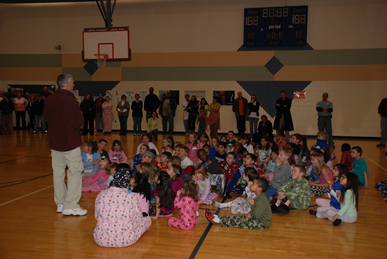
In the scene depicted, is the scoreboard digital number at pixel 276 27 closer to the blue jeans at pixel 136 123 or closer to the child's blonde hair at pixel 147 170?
the blue jeans at pixel 136 123

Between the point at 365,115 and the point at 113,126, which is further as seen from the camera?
the point at 113,126

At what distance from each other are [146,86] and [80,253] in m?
12.0

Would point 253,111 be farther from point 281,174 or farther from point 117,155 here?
point 281,174

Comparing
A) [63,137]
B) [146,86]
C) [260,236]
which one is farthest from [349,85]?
[63,137]

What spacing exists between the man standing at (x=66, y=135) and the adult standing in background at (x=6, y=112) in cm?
1096

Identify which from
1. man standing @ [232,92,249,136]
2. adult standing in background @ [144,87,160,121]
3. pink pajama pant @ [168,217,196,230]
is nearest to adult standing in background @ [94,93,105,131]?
adult standing in background @ [144,87,160,121]

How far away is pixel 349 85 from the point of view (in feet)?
43.5

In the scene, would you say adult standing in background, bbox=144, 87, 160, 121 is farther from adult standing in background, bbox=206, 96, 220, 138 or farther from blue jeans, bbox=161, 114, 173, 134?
adult standing in background, bbox=206, 96, 220, 138

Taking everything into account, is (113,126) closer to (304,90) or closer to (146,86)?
(146,86)

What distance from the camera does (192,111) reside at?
13.7 metres

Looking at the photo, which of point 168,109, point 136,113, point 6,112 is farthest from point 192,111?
point 6,112

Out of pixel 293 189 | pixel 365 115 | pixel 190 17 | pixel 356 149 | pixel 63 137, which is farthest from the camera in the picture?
pixel 190 17

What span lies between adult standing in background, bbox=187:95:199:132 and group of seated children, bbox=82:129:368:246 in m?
6.44

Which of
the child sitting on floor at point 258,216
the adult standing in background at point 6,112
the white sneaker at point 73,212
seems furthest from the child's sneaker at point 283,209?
the adult standing in background at point 6,112
